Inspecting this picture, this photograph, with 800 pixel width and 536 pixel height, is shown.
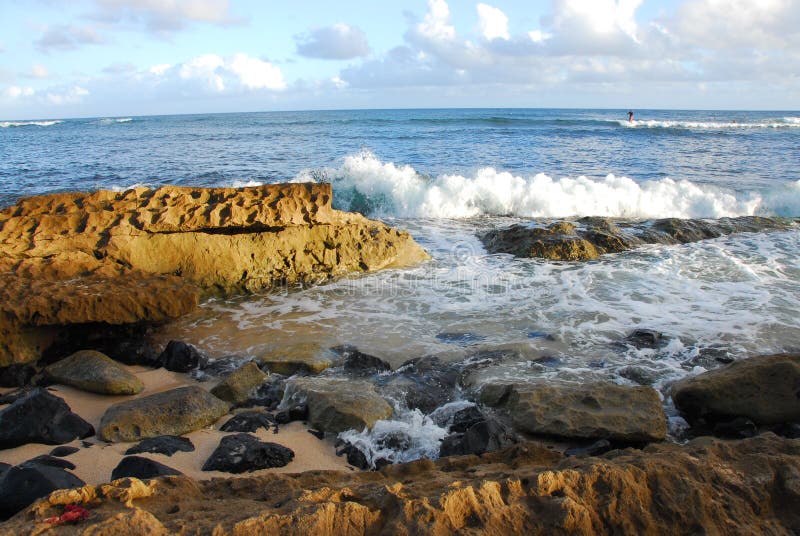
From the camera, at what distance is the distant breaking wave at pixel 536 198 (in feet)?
43.1

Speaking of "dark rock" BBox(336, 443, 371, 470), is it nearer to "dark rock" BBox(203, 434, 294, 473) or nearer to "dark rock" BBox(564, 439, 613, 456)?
"dark rock" BBox(203, 434, 294, 473)

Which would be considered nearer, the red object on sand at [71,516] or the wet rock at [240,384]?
the red object on sand at [71,516]

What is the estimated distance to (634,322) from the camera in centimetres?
592

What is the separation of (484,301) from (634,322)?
166 centimetres

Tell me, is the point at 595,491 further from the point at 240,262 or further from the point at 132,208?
the point at 132,208

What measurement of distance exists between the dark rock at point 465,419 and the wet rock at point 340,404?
1.56 feet

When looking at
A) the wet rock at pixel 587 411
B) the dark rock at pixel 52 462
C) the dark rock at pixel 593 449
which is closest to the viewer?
the dark rock at pixel 52 462

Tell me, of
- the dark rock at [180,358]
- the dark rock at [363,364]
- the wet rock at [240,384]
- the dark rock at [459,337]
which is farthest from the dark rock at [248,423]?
the dark rock at [459,337]

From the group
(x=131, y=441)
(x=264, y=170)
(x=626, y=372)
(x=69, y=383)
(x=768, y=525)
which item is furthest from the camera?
(x=264, y=170)

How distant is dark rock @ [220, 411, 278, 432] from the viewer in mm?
3828

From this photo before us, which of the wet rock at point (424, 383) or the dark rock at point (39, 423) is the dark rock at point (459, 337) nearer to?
the wet rock at point (424, 383)

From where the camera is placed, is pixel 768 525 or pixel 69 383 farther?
pixel 69 383

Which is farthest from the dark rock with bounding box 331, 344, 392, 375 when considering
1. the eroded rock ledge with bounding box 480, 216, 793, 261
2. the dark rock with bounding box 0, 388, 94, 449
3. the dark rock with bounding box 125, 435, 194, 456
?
the eroded rock ledge with bounding box 480, 216, 793, 261

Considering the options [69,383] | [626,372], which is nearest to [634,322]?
[626,372]
